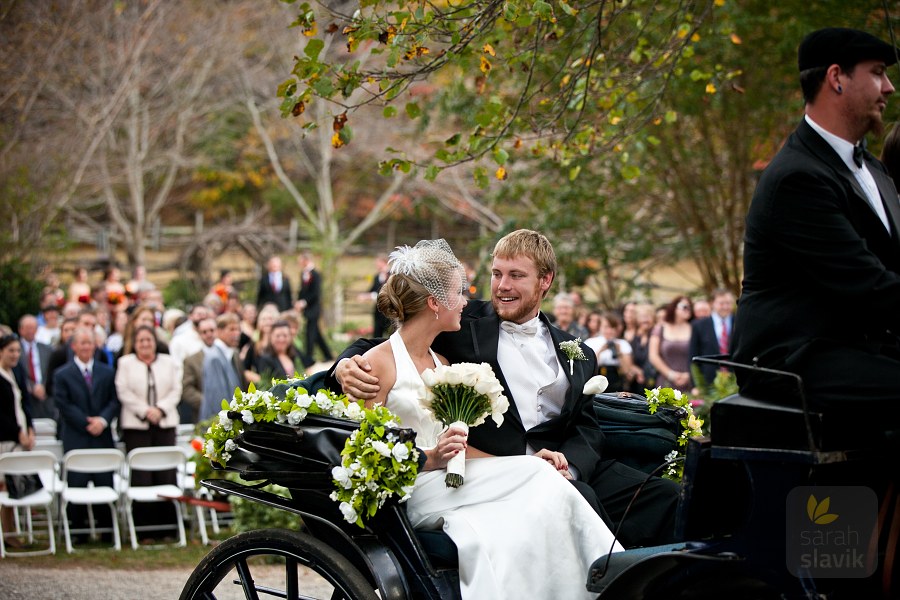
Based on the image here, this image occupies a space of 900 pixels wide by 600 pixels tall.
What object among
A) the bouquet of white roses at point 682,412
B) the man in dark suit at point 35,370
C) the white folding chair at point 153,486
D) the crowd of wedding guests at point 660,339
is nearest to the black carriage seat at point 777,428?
the bouquet of white roses at point 682,412

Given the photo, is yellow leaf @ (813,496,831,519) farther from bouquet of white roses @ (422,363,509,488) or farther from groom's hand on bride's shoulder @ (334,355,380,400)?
groom's hand on bride's shoulder @ (334,355,380,400)

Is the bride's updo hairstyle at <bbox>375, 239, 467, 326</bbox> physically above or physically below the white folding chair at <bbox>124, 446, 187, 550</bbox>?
above

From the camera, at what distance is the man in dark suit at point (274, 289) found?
21.0 metres

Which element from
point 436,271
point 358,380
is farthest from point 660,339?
point 358,380

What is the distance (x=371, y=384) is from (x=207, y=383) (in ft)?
23.2

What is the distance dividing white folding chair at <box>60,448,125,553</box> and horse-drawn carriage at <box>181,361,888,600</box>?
5648 mm

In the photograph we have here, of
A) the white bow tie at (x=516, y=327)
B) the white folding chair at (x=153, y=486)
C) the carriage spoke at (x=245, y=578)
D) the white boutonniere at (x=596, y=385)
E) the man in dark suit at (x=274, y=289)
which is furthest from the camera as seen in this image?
the man in dark suit at (x=274, y=289)

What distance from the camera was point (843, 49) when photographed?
3510mm

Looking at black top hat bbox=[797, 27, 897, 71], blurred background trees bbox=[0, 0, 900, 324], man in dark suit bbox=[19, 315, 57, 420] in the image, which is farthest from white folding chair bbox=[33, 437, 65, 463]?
black top hat bbox=[797, 27, 897, 71]

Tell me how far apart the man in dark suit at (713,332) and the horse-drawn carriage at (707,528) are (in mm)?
8617

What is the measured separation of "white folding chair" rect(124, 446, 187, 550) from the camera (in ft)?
32.4

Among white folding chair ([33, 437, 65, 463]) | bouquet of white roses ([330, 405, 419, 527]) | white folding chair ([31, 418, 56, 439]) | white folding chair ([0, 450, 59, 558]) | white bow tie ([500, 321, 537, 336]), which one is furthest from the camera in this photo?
white folding chair ([31, 418, 56, 439])

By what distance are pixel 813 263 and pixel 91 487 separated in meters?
8.04

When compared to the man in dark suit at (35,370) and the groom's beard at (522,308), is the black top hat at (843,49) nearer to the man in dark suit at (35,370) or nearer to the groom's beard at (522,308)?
the groom's beard at (522,308)
